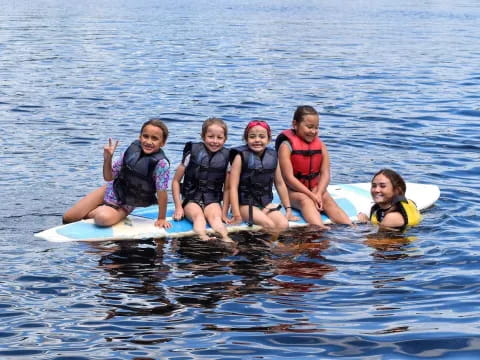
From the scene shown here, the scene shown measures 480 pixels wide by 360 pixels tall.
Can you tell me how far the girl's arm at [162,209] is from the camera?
8883 millimetres

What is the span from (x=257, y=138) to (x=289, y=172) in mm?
701

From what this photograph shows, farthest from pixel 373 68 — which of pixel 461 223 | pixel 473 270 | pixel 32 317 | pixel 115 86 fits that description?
pixel 32 317

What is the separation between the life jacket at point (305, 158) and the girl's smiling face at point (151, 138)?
1601 millimetres

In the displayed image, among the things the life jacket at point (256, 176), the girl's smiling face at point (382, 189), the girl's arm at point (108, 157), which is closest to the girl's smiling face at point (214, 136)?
the life jacket at point (256, 176)

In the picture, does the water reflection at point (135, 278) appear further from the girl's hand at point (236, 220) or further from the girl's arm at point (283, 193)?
the girl's arm at point (283, 193)

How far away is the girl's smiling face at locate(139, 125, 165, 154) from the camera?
29.2 ft

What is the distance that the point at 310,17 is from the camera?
→ 4666cm

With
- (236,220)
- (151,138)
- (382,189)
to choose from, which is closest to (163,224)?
(236,220)

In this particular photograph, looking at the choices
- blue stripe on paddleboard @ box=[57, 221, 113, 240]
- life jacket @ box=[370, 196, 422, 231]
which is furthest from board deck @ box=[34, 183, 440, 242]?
life jacket @ box=[370, 196, 422, 231]

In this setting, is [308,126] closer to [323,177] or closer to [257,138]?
[323,177]

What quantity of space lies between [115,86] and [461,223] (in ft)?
42.6

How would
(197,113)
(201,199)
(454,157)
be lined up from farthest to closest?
(197,113) < (454,157) < (201,199)

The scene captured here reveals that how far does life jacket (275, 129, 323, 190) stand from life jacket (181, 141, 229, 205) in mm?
898

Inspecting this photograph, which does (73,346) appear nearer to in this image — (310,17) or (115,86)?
(115,86)
